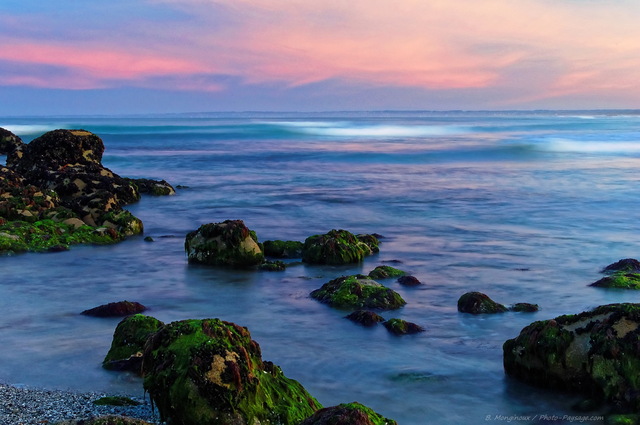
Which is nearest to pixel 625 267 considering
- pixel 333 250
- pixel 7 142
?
pixel 333 250

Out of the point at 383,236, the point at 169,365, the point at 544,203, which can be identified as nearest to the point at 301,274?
the point at 383,236

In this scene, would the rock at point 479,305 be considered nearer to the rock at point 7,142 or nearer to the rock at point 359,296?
the rock at point 359,296

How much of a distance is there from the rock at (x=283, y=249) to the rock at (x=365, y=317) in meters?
5.05

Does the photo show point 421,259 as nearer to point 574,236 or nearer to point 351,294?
point 351,294

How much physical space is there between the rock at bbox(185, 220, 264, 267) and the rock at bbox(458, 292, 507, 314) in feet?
16.4

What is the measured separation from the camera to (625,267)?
48.4 feet

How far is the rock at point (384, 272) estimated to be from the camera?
13.9 meters

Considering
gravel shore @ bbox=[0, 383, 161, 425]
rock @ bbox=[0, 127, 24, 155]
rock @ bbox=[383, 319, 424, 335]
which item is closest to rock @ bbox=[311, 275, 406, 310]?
rock @ bbox=[383, 319, 424, 335]

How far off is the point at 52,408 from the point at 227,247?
27.1 ft

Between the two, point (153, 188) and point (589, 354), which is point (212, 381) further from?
point (153, 188)

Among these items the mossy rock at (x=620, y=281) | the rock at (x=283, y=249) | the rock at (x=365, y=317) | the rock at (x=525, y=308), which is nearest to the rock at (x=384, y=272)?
the rock at (x=283, y=249)

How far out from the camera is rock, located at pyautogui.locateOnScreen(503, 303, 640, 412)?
25.6ft

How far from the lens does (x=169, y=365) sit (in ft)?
21.6

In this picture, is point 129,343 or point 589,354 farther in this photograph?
point 129,343
